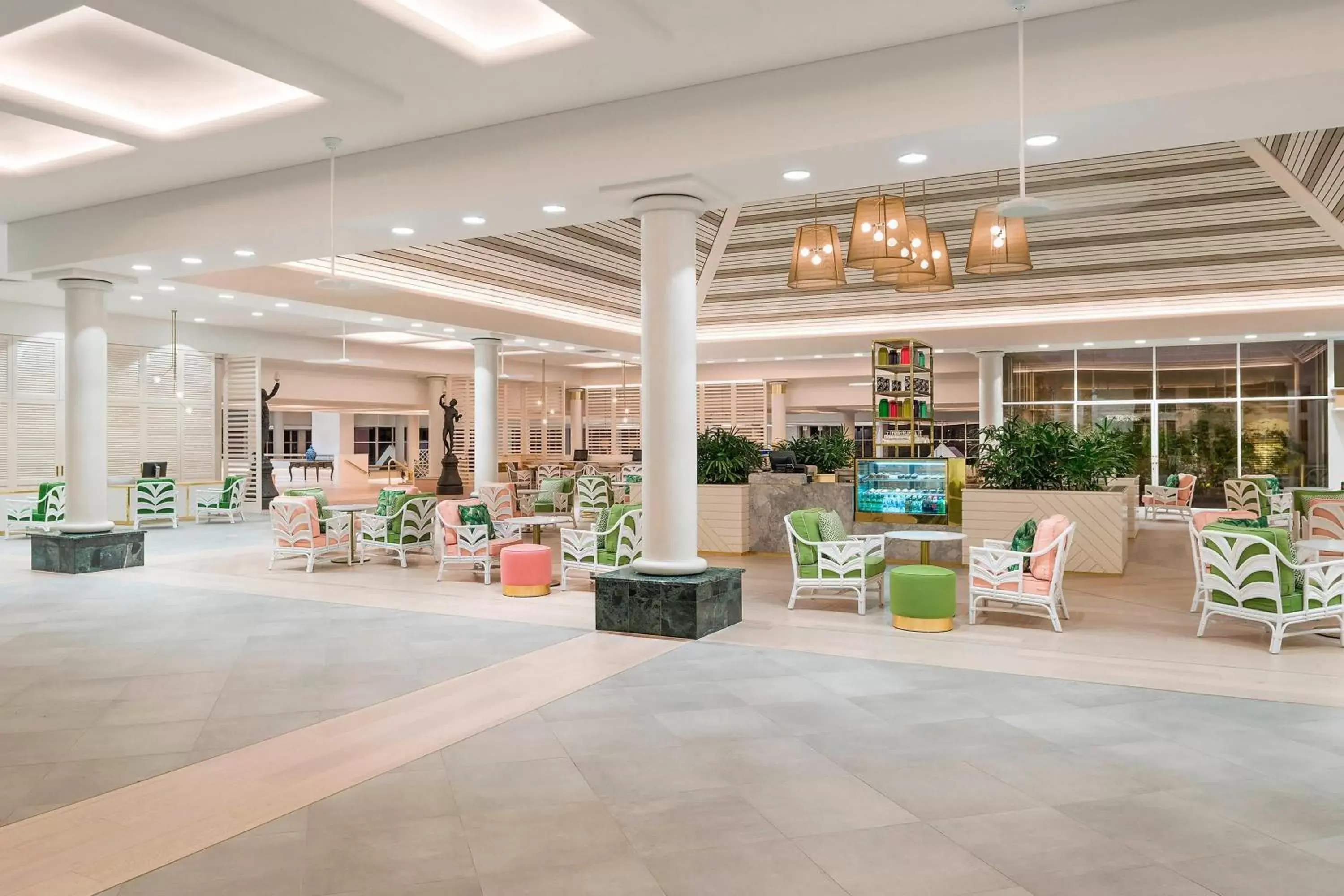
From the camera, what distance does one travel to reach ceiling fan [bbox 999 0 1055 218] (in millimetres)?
4883

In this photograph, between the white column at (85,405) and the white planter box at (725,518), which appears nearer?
the white column at (85,405)

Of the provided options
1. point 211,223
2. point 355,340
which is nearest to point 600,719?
point 211,223

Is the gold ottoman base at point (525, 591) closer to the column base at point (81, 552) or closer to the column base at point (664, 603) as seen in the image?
the column base at point (664, 603)

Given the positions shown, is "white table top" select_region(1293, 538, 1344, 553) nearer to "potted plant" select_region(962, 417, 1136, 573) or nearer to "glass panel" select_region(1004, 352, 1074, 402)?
"potted plant" select_region(962, 417, 1136, 573)

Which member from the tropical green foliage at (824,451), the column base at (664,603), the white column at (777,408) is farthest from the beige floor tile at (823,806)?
the white column at (777,408)

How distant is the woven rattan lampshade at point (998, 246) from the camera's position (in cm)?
920

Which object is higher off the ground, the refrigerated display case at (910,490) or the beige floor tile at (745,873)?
the refrigerated display case at (910,490)

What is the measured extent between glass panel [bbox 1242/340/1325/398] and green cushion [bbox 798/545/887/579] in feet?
41.9

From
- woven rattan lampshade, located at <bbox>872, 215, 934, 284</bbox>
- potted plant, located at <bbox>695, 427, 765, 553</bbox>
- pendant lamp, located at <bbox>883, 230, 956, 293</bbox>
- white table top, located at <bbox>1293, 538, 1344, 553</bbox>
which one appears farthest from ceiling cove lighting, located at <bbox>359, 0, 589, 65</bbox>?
potted plant, located at <bbox>695, 427, 765, 553</bbox>

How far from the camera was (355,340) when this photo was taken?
19.8 metres

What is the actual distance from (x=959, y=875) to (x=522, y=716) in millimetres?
2562

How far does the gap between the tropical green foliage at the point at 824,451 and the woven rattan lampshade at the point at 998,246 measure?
13.3 ft

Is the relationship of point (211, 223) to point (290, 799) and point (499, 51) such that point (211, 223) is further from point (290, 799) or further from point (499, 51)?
point (290, 799)

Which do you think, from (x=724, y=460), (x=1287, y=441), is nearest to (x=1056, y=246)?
(x=724, y=460)
